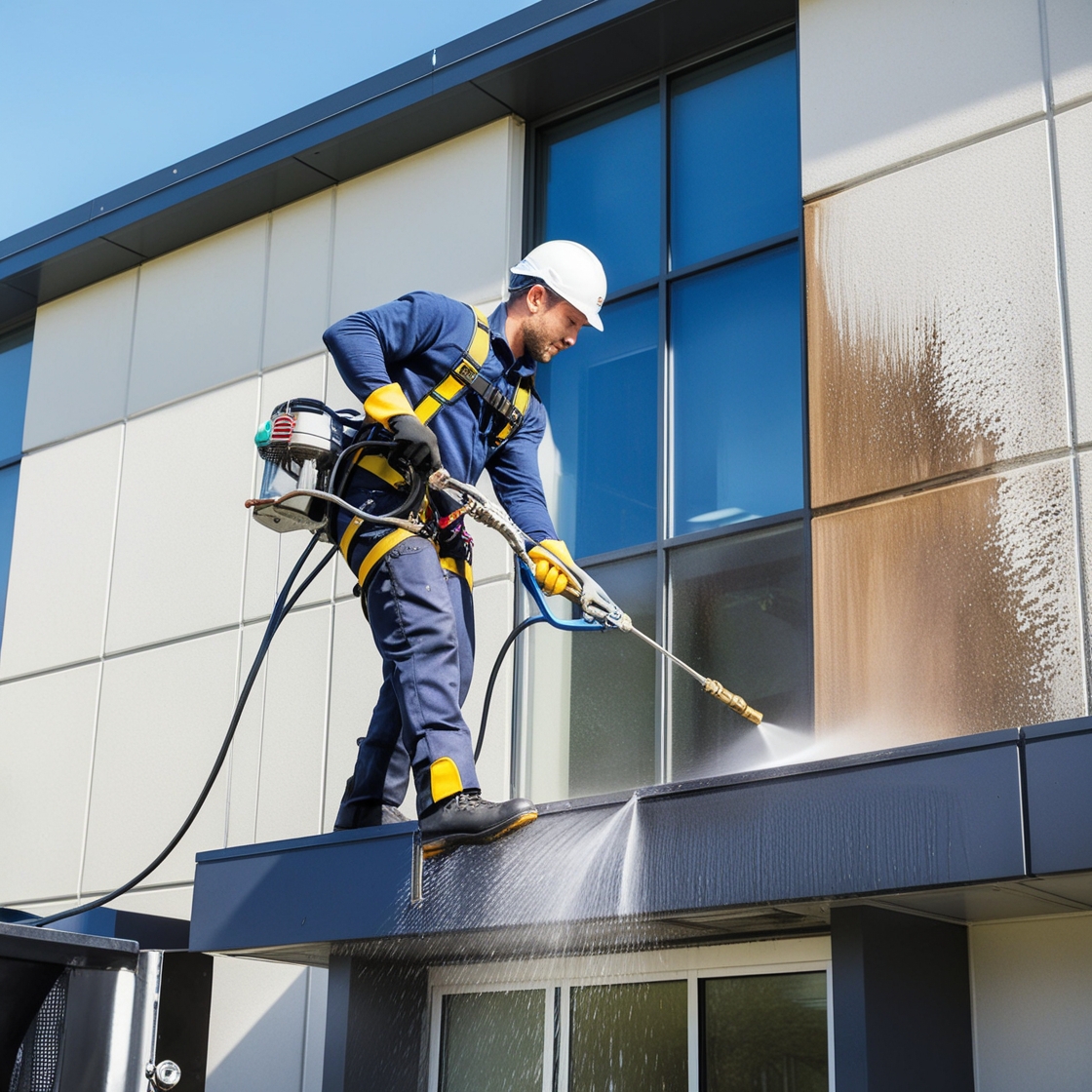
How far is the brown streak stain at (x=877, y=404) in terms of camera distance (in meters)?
6.11

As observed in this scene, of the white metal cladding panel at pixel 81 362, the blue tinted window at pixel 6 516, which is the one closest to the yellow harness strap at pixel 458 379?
the white metal cladding panel at pixel 81 362

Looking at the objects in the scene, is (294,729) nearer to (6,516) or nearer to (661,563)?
(661,563)

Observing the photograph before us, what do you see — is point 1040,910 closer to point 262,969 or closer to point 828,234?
point 828,234

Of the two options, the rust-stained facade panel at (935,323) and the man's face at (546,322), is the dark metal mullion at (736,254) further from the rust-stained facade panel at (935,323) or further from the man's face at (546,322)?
the man's face at (546,322)

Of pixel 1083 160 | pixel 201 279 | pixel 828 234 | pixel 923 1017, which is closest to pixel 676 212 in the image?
pixel 828 234

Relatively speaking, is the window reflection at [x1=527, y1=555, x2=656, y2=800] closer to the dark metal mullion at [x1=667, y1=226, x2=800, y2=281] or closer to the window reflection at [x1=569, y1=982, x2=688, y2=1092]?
the window reflection at [x1=569, y1=982, x2=688, y2=1092]

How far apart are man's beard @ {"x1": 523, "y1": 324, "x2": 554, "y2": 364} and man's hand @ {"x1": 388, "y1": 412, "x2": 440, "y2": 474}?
0.78 metres

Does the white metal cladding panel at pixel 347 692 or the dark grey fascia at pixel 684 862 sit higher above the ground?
the white metal cladding panel at pixel 347 692

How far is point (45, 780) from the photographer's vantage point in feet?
30.2

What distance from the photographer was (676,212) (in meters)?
7.70

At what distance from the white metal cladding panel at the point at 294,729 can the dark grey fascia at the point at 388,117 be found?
9.16ft

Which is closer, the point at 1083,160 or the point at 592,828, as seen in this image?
the point at 592,828

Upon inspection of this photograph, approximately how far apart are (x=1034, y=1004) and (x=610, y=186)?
4772 millimetres

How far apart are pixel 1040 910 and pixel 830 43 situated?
4157 millimetres
